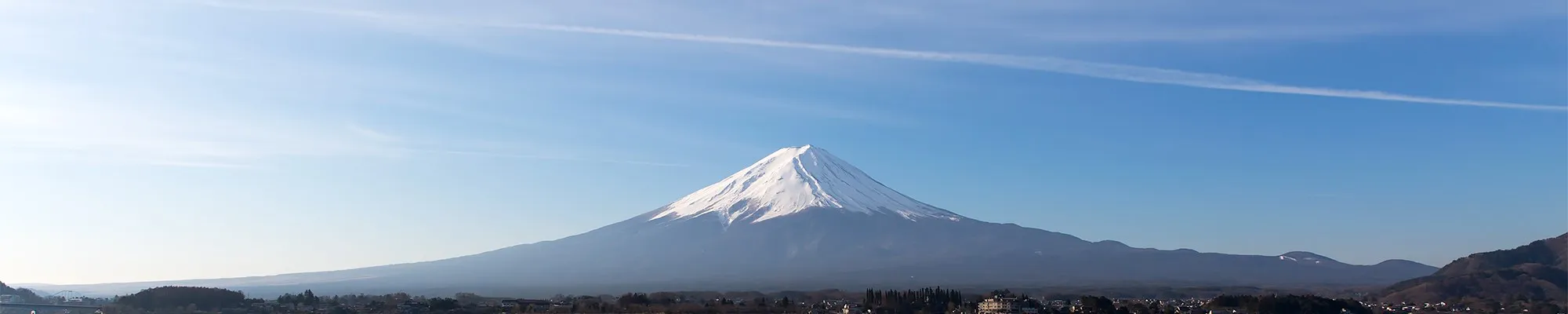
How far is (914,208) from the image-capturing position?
180875 millimetres

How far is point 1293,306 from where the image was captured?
68.2 meters

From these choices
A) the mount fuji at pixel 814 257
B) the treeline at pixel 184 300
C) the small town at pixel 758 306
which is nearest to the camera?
the small town at pixel 758 306

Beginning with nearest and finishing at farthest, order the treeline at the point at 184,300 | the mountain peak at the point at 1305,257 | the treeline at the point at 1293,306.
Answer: the treeline at the point at 1293,306 < the treeline at the point at 184,300 < the mountain peak at the point at 1305,257

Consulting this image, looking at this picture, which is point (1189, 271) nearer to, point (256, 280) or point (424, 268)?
point (424, 268)

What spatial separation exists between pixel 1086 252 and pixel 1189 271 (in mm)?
13043

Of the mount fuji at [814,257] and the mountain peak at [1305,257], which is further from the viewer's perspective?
the mountain peak at [1305,257]

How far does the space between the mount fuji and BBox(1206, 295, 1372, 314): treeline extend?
42.7 metres

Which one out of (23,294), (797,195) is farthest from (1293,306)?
(797,195)

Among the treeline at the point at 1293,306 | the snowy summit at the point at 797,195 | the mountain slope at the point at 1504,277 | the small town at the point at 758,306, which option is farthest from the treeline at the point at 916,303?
the snowy summit at the point at 797,195

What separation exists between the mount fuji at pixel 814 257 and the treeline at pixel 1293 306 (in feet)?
140

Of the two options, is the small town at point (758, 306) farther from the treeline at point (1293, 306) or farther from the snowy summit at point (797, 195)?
the snowy summit at point (797, 195)

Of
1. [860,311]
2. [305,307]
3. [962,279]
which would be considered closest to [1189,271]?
[962,279]

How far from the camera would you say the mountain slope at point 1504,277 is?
261 feet

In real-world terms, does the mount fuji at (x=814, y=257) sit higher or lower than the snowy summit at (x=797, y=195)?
lower
